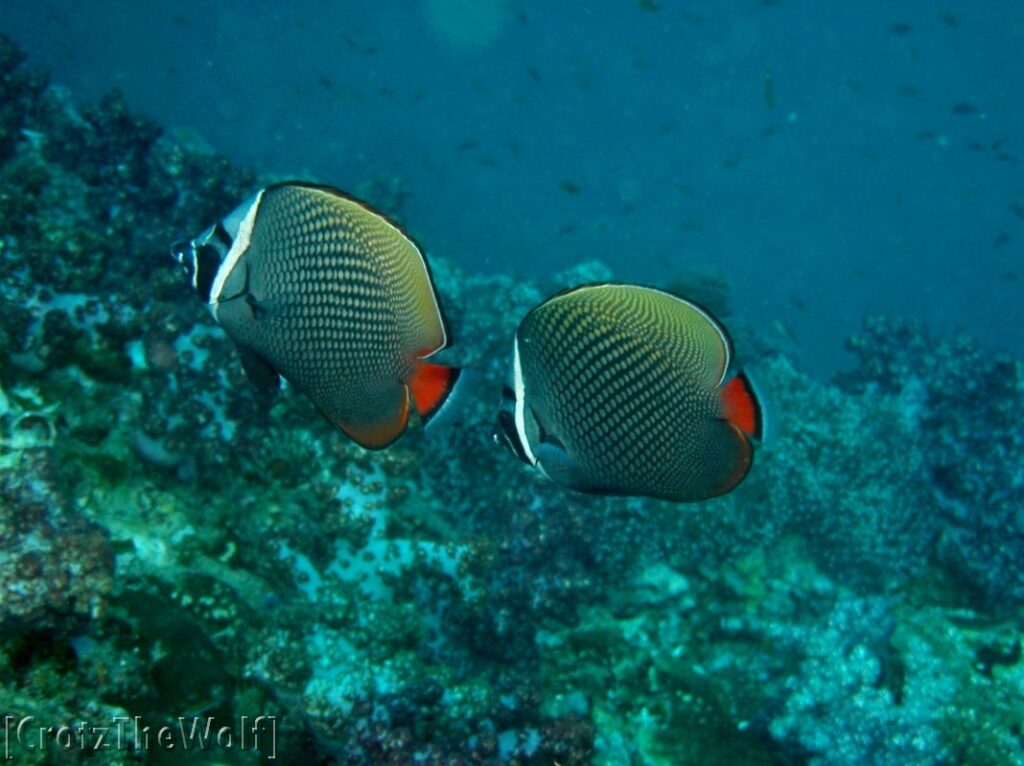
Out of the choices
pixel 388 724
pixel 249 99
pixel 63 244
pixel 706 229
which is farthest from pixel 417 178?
pixel 388 724

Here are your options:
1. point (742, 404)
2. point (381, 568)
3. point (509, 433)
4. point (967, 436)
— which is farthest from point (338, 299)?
point (967, 436)

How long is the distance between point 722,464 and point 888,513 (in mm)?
6338

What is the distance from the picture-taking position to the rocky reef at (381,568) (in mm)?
3156

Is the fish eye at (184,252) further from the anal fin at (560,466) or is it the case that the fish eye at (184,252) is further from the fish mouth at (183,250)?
the anal fin at (560,466)

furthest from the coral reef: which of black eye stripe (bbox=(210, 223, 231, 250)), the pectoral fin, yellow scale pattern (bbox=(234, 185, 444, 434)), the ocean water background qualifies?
the ocean water background

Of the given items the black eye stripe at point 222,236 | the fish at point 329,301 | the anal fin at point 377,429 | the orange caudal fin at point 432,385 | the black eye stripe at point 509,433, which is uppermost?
the black eye stripe at point 222,236

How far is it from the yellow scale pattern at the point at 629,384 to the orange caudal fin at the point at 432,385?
24 centimetres

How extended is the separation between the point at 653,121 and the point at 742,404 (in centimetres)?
7004

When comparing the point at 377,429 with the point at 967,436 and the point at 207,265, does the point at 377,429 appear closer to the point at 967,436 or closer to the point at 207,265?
the point at 207,265

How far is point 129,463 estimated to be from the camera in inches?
166

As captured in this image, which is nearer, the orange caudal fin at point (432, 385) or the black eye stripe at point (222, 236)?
the black eye stripe at point (222, 236)

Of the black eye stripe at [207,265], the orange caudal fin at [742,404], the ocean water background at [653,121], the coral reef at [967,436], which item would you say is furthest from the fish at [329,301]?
the ocean water background at [653,121]

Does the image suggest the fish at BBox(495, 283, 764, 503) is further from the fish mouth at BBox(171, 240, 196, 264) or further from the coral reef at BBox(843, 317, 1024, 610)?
the coral reef at BBox(843, 317, 1024, 610)

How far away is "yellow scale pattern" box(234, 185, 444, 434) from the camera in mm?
1899
